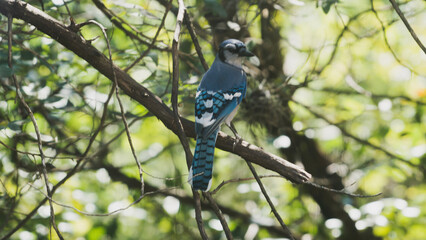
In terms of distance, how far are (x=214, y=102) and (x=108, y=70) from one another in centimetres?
71

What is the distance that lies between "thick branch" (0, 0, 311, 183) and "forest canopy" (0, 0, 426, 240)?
596 millimetres

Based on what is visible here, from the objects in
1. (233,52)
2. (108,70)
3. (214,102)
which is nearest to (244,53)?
(233,52)

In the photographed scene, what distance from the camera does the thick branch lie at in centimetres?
194

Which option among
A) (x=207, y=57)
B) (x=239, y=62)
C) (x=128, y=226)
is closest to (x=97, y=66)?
(x=239, y=62)

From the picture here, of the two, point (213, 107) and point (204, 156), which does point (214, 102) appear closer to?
point (213, 107)

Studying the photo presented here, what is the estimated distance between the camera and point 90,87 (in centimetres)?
344

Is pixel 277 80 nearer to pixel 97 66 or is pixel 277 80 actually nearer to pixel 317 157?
pixel 317 157

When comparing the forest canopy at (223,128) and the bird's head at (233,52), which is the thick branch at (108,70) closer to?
the forest canopy at (223,128)

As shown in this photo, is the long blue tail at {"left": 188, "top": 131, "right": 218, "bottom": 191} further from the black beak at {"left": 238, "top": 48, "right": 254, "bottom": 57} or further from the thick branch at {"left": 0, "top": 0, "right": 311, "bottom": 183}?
the black beak at {"left": 238, "top": 48, "right": 254, "bottom": 57}

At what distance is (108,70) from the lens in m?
2.03

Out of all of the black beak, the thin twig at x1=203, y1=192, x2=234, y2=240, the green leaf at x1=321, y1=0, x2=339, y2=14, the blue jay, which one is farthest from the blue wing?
the green leaf at x1=321, y1=0, x2=339, y2=14

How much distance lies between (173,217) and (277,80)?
1.35 meters

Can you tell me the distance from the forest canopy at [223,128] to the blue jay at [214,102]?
13 cm

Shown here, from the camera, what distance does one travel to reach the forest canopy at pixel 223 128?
117 inches
